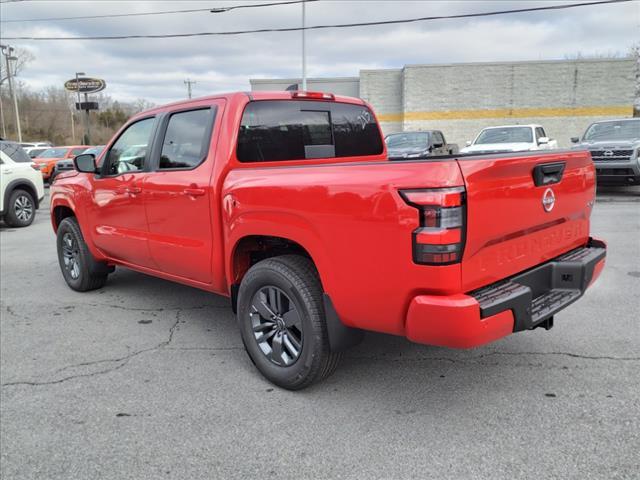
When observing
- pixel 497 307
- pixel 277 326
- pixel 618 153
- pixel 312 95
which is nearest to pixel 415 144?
pixel 618 153

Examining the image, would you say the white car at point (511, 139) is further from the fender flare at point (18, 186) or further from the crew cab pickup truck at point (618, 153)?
the fender flare at point (18, 186)

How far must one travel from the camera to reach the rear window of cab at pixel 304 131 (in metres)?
3.77

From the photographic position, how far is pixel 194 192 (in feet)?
12.4

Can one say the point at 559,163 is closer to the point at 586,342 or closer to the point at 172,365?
the point at 586,342

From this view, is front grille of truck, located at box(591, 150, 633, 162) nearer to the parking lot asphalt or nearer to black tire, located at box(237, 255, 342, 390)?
the parking lot asphalt

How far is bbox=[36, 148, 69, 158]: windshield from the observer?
75.0 feet

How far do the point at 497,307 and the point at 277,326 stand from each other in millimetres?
1418

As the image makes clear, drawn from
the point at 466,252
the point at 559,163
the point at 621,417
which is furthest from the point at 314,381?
the point at 559,163

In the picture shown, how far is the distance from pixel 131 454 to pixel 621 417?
8.58 feet

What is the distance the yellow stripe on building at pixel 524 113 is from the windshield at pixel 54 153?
18.5m

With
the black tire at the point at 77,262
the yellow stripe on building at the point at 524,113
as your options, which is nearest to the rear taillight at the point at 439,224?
the black tire at the point at 77,262

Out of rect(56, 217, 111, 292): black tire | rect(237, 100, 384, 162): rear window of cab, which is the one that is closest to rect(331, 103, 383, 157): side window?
rect(237, 100, 384, 162): rear window of cab

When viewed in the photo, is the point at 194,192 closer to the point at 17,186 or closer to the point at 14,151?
the point at 17,186

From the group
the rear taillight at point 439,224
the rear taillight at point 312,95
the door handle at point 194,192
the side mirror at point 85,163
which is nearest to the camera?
the rear taillight at point 439,224
